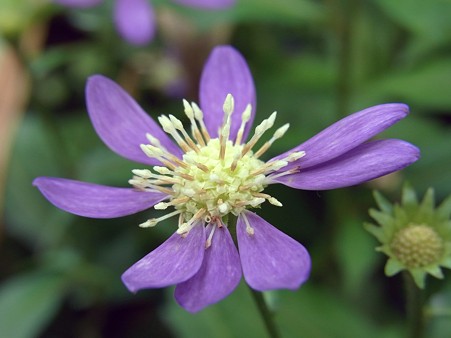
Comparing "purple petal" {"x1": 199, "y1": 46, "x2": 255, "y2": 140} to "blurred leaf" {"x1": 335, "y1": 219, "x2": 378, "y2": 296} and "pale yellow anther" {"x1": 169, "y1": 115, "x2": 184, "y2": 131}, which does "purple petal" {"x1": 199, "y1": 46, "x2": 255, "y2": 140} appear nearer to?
"pale yellow anther" {"x1": 169, "y1": 115, "x2": 184, "y2": 131}

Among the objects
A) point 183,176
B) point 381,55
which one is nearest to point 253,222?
point 183,176

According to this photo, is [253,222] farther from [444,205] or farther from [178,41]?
[178,41]

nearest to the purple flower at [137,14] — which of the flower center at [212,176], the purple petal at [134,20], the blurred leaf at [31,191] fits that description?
the purple petal at [134,20]

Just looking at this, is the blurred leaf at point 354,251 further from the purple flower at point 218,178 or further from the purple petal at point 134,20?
the purple petal at point 134,20

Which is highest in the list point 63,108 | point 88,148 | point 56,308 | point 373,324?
point 63,108

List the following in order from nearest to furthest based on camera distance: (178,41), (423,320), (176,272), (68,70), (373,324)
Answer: (176,272)
(423,320)
(373,324)
(178,41)
(68,70)

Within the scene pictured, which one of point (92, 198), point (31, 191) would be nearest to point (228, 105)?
point (92, 198)

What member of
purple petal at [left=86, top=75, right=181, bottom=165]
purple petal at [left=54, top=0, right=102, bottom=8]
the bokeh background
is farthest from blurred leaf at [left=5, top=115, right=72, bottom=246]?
purple petal at [left=86, top=75, right=181, bottom=165]
